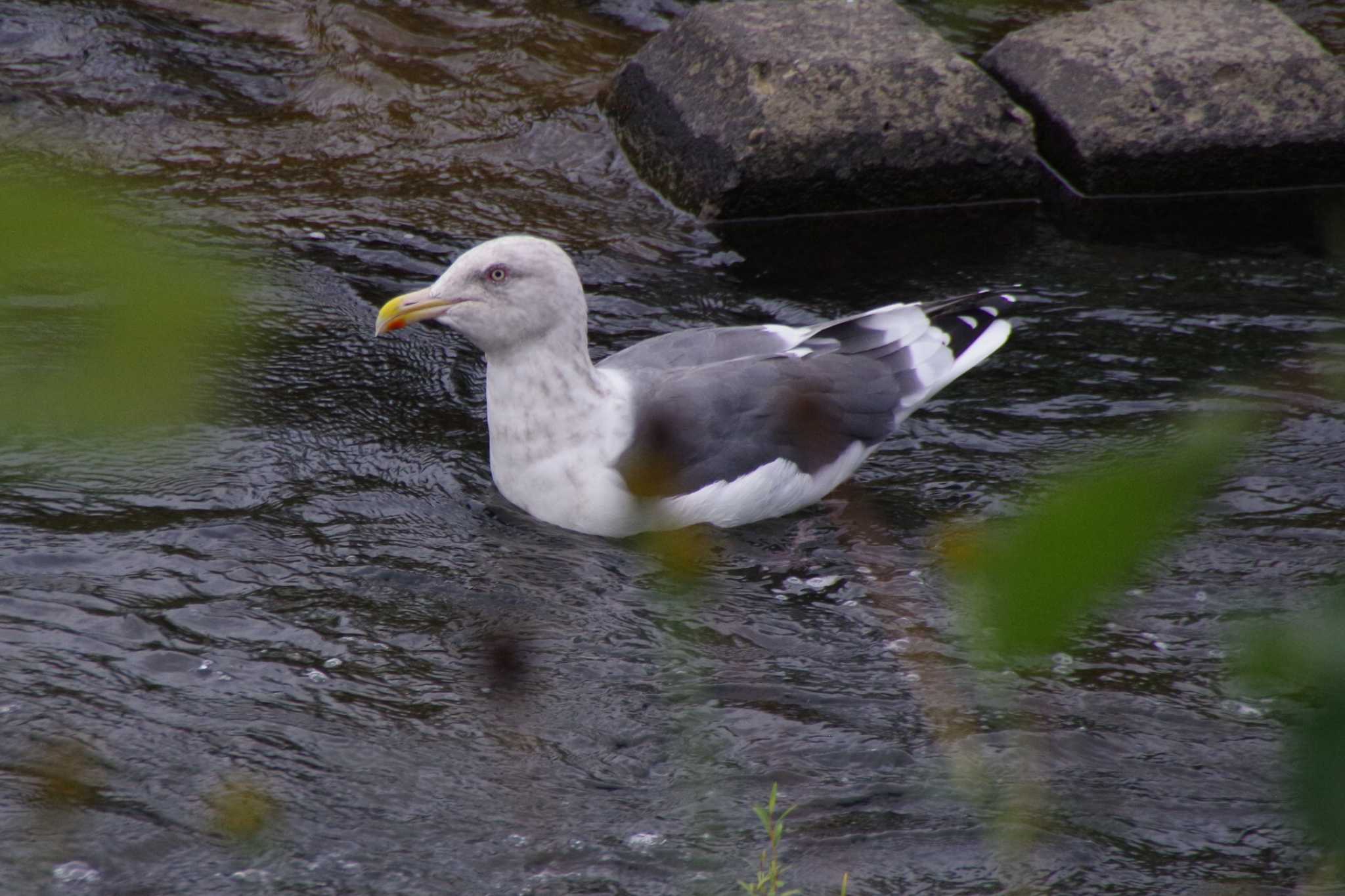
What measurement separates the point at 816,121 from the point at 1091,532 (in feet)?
19.9

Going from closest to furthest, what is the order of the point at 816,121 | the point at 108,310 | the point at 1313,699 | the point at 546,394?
the point at 1313,699 → the point at 108,310 → the point at 546,394 → the point at 816,121

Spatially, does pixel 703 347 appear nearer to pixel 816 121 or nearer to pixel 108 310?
pixel 816 121

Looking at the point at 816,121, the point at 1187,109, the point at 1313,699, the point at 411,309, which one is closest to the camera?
the point at 1313,699

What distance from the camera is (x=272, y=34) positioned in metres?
7.93

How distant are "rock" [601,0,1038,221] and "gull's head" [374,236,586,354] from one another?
231cm

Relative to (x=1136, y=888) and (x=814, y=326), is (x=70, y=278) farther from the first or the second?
(x=814, y=326)

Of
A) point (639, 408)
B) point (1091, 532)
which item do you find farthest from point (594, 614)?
point (1091, 532)

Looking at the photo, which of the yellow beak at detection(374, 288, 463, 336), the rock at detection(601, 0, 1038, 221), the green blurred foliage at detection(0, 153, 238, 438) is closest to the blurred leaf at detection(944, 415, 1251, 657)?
the green blurred foliage at detection(0, 153, 238, 438)

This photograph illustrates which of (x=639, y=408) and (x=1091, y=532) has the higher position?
(x=1091, y=532)

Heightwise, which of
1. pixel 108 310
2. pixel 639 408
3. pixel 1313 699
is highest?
pixel 108 310

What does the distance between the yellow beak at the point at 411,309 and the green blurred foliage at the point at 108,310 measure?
2932mm

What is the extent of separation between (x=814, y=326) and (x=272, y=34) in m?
4.23

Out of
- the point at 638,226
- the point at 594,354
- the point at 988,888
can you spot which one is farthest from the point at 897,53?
the point at 988,888

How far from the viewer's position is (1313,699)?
0.97 m
